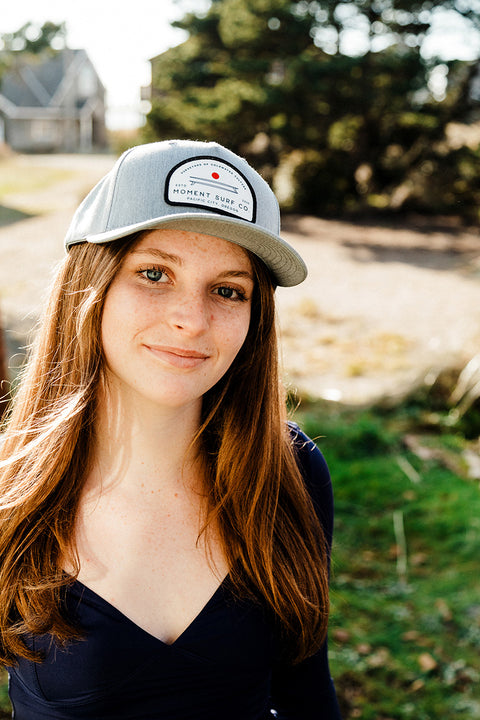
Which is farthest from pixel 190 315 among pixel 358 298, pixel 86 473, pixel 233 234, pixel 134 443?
pixel 358 298

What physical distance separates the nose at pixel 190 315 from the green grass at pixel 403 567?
203 cm

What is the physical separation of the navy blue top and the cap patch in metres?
0.84

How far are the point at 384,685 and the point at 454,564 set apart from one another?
1.07 metres

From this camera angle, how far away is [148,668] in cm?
136

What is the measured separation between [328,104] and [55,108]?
2522 centimetres

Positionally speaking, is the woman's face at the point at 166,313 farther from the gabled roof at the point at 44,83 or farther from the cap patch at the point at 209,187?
the gabled roof at the point at 44,83

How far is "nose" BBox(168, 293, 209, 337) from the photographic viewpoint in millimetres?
1342

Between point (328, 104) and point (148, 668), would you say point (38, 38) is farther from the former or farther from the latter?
point (148, 668)

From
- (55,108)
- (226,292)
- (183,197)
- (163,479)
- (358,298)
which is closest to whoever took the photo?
(183,197)

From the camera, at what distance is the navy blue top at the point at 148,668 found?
1.34 metres

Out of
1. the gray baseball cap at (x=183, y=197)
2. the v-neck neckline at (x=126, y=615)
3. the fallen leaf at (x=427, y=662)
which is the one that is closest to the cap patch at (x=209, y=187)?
the gray baseball cap at (x=183, y=197)

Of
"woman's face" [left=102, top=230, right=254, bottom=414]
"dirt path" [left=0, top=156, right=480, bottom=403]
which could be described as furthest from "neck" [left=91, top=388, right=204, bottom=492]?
"dirt path" [left=0, top=156, right=480, bottom=403]

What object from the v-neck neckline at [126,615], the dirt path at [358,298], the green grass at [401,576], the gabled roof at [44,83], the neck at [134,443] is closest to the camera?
the v-neck neckline at [126,615]

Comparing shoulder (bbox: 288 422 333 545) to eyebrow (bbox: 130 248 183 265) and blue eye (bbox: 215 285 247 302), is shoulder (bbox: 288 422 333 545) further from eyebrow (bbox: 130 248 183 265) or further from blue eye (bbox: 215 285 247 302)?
eyebrow (bbox: 130 248 183 265)
